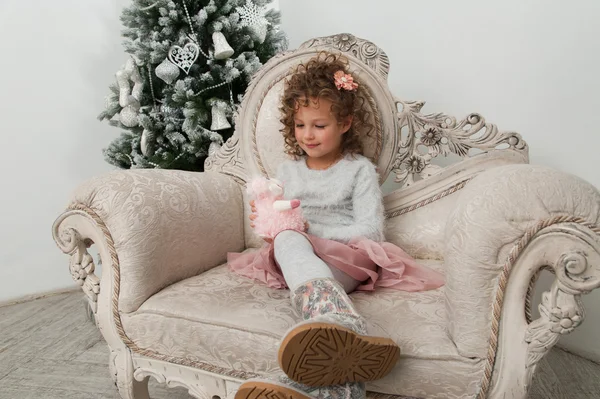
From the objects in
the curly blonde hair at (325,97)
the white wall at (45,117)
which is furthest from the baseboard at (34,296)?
the curly blonde hair at (325,97)

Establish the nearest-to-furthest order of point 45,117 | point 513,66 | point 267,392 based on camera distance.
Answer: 1. point 267,392
2. point 513,66
3. point 45,117

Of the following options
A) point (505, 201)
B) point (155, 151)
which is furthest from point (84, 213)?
point (505, 201)

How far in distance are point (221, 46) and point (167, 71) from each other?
0.25 metres

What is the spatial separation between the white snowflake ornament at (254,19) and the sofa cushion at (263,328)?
3.79 feet

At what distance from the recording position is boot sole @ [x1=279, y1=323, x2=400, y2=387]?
26.5 inches

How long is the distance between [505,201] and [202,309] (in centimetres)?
69

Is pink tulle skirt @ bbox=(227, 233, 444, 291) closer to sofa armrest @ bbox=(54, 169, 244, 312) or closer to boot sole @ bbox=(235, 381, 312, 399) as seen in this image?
sofa armrest @ bbox=(54, 169, 244, 312)

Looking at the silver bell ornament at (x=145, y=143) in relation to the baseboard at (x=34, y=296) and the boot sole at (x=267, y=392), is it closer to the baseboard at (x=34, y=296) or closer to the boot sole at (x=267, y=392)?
the baseboard at (x=34, y=296)

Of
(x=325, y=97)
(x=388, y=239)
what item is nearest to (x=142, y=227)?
(x=325, y=97)

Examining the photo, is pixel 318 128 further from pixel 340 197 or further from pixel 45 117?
pixel 45 117

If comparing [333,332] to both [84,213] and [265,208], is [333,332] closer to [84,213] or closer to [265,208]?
[265,208]

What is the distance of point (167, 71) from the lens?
1.69m

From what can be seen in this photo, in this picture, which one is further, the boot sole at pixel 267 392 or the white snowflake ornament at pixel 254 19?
the white snowflake ornament at pixel 254 19

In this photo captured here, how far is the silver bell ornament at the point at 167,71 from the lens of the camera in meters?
1.69
